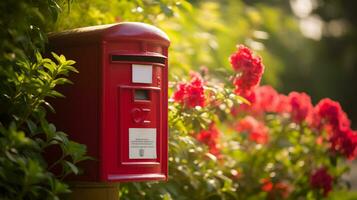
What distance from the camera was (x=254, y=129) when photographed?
8.27m

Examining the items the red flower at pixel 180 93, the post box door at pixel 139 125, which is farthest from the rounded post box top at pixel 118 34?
the red flower at pixel 180 93

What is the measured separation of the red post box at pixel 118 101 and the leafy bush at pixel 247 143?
2.18 ft

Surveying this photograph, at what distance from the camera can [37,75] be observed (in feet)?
17.1

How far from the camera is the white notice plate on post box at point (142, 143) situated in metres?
5.26

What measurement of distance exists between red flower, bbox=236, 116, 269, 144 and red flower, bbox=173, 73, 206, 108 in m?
2.25

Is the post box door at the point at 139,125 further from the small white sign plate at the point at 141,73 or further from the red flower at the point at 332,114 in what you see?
the red flower at the point at 332,114

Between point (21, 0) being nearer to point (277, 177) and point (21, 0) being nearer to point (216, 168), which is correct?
point (216, 168)

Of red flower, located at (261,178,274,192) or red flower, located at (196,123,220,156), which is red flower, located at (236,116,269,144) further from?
red flower, located at (196,123,220,156)

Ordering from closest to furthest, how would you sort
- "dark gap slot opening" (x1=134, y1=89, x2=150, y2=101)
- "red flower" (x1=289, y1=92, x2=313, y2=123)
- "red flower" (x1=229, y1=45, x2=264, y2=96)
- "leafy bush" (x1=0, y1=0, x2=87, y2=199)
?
"leafy bush" (x1=0, y1=0, x2=87, y2=199)
"dark gap slot opening" (x1=134, y1=89, x2=150, y2=101)
"red flower" (x1=229, y1=45, x2=264, y2=96)
"red flower" (x1=289, y1=92, x2=313, y2=123)

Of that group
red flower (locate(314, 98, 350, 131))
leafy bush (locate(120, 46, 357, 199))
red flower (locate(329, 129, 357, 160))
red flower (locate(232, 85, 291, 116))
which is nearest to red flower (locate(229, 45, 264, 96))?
leafy bush (locate(120, 46, 357, 199))

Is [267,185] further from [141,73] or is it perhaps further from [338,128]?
[141,73]

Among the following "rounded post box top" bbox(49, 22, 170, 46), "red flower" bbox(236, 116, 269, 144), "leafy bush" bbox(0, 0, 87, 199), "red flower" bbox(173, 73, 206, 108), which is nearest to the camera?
"leafy bush" bbox(0, 0, 87, 199)

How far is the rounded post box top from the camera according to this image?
5184 millimetres

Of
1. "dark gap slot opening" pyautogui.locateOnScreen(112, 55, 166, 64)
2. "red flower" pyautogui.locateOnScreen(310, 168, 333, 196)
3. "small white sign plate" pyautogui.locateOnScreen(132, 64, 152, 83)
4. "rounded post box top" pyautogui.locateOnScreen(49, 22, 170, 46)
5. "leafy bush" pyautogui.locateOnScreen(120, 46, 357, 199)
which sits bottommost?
"red flower" pyautogui.locateOnScreen(310, 168, 333, 196)
